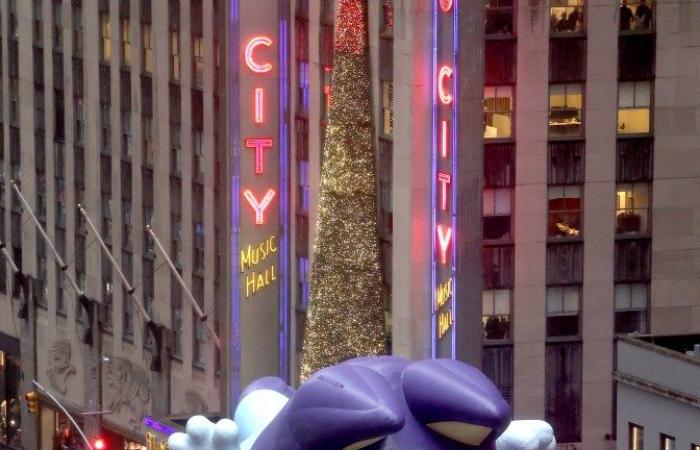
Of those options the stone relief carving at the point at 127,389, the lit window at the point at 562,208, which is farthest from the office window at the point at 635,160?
the stone relief carving at the point at 127,389

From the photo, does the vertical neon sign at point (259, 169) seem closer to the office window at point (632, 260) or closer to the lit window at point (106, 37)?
the office window at point (632, 260)

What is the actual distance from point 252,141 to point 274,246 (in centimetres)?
247

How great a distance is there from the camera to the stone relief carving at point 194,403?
3243 inches

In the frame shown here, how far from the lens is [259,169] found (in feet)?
218

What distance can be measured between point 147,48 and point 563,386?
20.1 m

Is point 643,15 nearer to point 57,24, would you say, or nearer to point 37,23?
point 57,24

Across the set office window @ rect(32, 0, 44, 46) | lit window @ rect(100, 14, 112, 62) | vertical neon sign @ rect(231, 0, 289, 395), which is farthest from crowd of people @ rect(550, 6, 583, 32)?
office window @ rect(32, 0, 44, 46)

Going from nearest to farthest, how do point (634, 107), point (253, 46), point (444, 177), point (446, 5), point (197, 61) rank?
point (446, 5)
point (444, 177)
point (253, 46)
point (634, 107)
point (197, 61)

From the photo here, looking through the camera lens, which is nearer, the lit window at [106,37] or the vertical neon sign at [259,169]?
the vertical neon sign at [259,169]

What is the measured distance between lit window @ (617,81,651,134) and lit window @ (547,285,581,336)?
13.0 feet

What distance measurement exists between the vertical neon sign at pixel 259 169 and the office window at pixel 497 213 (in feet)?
17.2

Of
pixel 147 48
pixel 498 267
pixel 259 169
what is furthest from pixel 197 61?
pixel 259 169

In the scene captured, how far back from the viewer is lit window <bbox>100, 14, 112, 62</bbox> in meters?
88.7

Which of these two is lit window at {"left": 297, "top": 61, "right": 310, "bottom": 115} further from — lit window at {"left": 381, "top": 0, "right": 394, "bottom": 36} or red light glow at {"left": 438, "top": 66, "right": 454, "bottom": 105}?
red light glow at {"left": 438, "top": 66, "right": 454, "bottom": 105}
